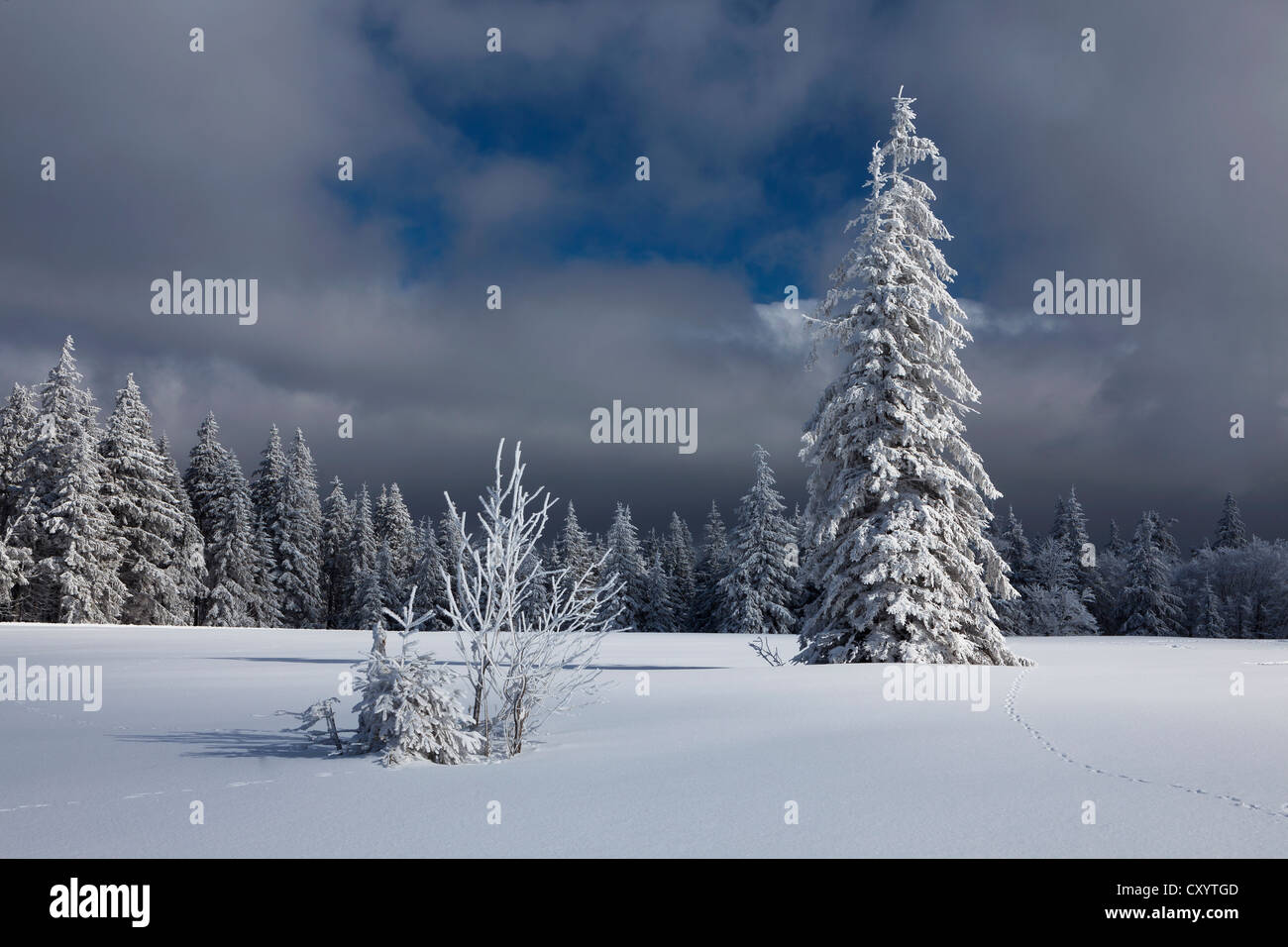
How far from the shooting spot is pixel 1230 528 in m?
71.6

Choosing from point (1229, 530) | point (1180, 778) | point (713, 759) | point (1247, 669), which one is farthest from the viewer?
point (1229, 530)

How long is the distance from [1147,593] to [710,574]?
3066 cm

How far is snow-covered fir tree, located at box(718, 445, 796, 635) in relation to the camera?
47562mm

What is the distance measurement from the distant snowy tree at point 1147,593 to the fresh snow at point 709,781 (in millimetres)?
49734

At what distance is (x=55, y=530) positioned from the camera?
35.8 meters

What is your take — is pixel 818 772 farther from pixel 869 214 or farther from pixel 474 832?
pixel 869 214

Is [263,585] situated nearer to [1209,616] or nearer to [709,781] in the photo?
[709,781]

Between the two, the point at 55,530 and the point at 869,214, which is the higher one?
the point at 869,214

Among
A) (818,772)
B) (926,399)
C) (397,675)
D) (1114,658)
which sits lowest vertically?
(1114,658)

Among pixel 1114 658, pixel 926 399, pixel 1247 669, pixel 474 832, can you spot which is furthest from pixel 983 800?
pixel 1114 658

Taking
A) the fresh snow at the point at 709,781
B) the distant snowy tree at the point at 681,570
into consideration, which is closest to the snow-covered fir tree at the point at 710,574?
the distant snowy tree at the point at 681,570

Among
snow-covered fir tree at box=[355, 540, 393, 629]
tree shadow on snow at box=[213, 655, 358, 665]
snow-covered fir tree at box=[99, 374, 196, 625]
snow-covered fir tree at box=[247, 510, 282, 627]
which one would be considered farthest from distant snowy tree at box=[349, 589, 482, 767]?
snow-covered fir tree at box=[355, 540, 393, 629]
